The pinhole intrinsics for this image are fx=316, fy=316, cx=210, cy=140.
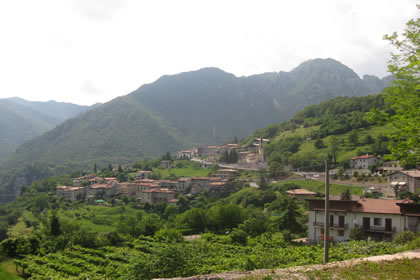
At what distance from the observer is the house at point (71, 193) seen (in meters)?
88.1

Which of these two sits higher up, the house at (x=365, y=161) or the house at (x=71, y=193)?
the house at (x=365, y=161)

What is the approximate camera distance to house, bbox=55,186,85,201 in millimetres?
88125

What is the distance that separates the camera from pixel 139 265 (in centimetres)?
1798

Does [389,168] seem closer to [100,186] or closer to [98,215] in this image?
[98,215]

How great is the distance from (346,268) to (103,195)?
85.1 m

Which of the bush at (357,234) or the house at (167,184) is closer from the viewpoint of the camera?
the bush at (357,234)

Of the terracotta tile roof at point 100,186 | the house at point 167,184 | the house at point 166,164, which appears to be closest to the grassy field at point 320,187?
the house at point 167,184

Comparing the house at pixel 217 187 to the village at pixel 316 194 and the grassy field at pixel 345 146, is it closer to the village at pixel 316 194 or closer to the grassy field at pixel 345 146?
the village at pixel 316 194

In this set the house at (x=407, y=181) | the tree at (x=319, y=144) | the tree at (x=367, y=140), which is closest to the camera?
the house at (x=407, y=181)

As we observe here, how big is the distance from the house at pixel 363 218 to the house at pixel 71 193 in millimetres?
73972

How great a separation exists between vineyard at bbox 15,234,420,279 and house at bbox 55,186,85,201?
182 feet

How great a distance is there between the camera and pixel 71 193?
291ft

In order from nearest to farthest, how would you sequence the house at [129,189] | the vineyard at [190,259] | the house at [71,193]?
the vineyard at [190,259], the house at [129,189], the house at [71,193]

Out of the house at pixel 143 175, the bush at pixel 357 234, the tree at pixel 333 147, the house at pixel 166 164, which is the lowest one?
the house at pixel 143 175
